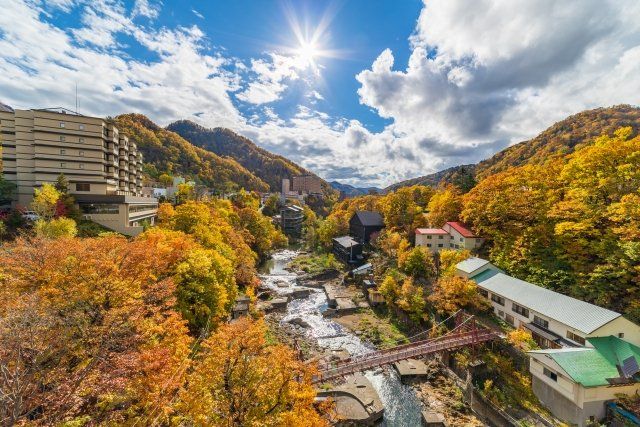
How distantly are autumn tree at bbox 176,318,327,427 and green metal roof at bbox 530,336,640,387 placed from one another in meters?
13.2

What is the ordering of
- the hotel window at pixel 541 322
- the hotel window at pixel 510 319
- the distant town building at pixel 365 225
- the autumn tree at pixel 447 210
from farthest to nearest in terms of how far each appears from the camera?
the distant town building at pixel 365 225, the autumn tree at pixel 447 210, the hotel window at pixel 510 319, the hotel window at pixel 541 322

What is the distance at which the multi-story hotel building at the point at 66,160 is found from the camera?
30141 millimetres

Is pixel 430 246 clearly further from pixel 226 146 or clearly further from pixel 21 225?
pixel 226 146

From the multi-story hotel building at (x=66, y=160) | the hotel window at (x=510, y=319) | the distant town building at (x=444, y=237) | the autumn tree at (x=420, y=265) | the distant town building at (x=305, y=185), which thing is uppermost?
the distant town building at (x=305, y=185)

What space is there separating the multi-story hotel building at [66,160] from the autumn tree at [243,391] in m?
27.4

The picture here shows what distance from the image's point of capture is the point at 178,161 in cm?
10912

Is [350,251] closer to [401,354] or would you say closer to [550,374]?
[401,354]

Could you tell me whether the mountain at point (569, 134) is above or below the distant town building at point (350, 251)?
above

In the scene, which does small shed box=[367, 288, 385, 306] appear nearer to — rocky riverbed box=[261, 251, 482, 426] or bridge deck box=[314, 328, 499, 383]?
rocky riverbed box=[261, 251, 482, 426]

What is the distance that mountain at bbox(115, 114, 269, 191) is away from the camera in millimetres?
100250

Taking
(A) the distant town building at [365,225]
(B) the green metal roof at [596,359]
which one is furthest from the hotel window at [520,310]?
(A) the distant town building at [365,225]

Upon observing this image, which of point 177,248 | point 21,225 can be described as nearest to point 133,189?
point 21,225

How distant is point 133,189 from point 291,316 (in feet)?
133

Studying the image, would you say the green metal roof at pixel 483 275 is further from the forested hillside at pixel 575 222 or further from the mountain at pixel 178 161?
the mountain at pixel 178 161
